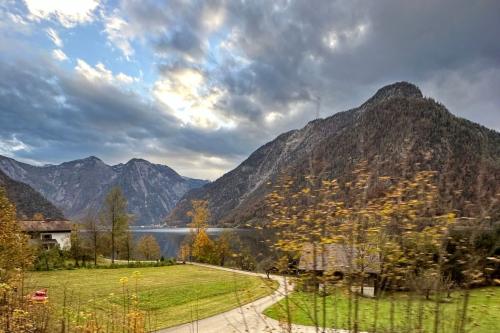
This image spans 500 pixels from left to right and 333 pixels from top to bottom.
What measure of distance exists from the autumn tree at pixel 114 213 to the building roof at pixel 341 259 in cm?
6136

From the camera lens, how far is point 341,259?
472 cm

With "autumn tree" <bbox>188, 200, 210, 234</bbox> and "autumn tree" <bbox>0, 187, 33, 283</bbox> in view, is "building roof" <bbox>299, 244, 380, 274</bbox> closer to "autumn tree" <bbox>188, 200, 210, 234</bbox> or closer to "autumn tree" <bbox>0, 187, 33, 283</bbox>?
"autumn tree" <bbox>0, 187, 33, 283</bbox>

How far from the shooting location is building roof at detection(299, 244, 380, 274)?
4426mm

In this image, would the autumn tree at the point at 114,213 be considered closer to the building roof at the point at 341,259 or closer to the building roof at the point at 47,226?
the building roof at the point at 47,226

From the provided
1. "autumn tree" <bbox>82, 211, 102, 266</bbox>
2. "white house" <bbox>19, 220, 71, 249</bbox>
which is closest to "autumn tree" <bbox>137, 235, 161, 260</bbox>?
"white house" <bbox>19, 220, 71, 249</bbox>

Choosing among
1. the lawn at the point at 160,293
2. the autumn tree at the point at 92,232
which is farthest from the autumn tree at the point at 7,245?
the autumn tree at the point at 92,232

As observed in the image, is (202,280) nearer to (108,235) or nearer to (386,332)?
(108,235)

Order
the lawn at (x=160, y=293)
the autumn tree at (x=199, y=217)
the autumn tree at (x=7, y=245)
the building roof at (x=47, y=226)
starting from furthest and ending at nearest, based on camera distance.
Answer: the building roof at (x=47, y=226) → the autumn tree at (x=199, y=217) → the lawn at (x=160, y=293) → the autumn tree at (x=7, y=245)

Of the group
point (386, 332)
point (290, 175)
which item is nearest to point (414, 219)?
point (290, 175)

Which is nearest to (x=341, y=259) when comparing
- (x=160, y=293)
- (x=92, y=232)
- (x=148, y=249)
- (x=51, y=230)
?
(x=160, y=293)

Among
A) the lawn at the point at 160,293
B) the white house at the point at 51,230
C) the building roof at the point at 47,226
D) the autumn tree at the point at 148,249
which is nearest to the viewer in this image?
the lawn at the point at 160,293

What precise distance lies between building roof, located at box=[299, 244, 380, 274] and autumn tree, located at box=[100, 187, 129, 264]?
201ft

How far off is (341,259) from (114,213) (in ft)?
206

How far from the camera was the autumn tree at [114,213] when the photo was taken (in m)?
62.3
